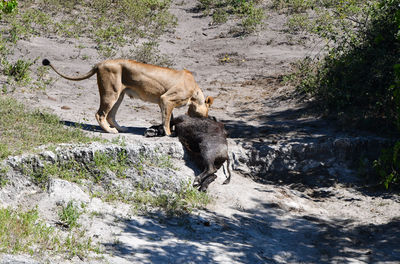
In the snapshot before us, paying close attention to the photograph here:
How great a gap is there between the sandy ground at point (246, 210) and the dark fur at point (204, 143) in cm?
24

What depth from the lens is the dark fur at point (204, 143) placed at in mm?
7488

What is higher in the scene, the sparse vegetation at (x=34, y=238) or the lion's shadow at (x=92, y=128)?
the lion's shadow at (x=92, y=128)

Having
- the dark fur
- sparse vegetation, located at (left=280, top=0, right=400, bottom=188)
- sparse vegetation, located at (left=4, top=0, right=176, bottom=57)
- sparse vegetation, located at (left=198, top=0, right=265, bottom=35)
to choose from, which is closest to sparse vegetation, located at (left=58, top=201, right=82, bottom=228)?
the dark fur

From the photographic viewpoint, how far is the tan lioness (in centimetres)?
802

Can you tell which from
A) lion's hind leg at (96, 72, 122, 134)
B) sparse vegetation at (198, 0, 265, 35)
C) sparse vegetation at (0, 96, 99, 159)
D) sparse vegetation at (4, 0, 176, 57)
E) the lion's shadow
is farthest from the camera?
sparse vegetation at (198, 0, 265, 35)

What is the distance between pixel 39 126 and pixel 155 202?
7.91 feet

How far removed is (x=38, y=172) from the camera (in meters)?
6.38

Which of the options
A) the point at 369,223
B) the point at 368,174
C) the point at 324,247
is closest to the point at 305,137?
the point at 368,174

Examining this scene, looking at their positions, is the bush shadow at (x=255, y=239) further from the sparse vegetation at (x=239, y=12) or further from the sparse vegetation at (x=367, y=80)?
the sparse vegetation at (x=239, y=12)

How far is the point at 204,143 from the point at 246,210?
4.37 feet

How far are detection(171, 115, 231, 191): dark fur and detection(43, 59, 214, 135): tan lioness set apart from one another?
0.37 metres

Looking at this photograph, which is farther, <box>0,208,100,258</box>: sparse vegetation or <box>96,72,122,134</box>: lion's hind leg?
<box>96,72,122,134</box>: lion's hind leg

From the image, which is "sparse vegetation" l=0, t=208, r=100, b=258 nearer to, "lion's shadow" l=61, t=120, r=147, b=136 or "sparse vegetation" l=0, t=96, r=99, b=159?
"sparse vegetation" l=0, t=96, r=99, b=159

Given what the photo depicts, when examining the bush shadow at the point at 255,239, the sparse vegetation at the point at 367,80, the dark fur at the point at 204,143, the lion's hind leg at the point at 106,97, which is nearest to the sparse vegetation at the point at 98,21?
the lion's hind leg at the point at 106,97
